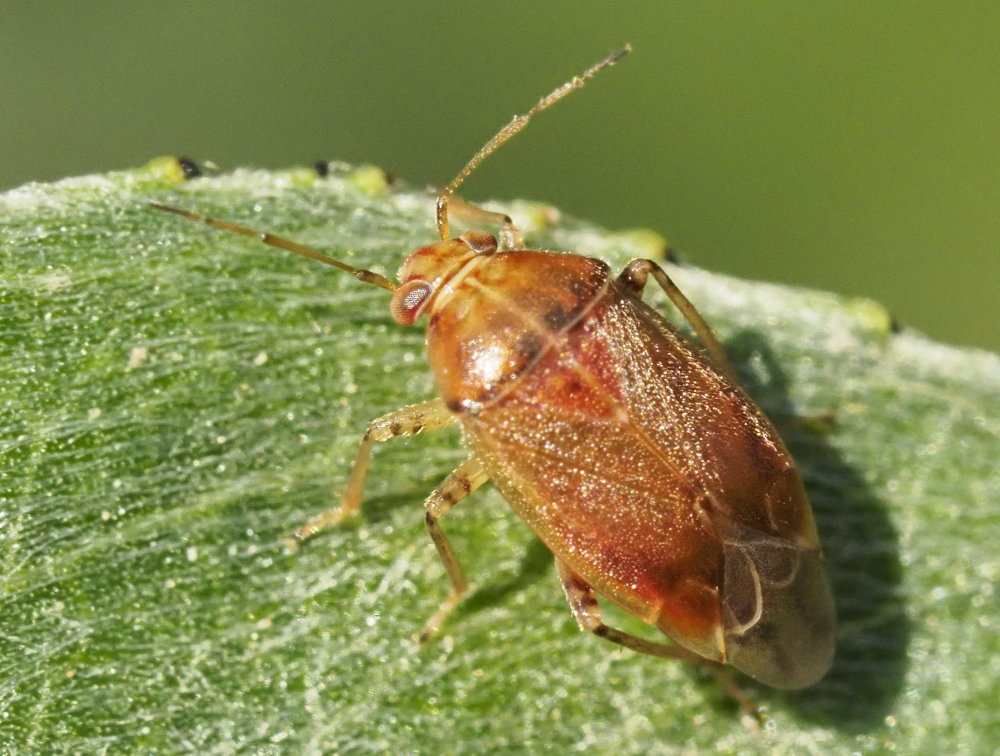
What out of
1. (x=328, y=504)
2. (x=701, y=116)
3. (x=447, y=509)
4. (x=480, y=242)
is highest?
(x=701, y=116)

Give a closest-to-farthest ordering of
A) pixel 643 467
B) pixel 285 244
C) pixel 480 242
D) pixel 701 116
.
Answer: pixel 643 467, pixel 285 244, pixel 480 242, pixel 701 116

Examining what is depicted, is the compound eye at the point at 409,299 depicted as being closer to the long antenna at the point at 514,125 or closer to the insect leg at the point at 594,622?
the long antenna at the point at 514,125

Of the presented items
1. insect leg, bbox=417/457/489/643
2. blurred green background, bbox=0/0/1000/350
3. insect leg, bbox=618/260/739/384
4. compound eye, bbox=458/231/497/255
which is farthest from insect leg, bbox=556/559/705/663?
blurred green background, bbox=0/0/1000/350

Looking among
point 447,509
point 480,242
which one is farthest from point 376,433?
point 480,242

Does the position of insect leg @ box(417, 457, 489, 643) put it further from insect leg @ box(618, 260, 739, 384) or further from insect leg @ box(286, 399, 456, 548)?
insect leg @ box(618, 260, 739, 384)

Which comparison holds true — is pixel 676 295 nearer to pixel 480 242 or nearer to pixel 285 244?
pixel 480 242

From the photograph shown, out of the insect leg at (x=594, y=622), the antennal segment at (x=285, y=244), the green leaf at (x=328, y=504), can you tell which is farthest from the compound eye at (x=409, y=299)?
the insect leg at (x=594, y=622)

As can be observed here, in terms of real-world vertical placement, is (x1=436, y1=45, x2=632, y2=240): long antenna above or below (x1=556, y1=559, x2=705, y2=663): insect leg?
above

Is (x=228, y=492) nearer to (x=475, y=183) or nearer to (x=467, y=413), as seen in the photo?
(x=467, y=413)
